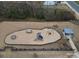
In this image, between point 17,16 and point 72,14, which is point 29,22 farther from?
point 72,14

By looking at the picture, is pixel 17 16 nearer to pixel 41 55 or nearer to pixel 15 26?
pixel 15 26

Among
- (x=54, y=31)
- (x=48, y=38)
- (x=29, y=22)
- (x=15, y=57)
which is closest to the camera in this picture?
(x=15, y=57)

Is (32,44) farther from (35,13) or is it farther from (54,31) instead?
(35,13)

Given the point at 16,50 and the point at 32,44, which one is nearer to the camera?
the point at 16,50

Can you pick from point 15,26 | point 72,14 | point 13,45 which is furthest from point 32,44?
point 72,14

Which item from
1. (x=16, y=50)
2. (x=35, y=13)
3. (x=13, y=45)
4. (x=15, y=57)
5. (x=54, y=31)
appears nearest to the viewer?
(x=15, y=57)

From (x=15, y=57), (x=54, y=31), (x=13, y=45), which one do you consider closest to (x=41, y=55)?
(x=15, y=57)

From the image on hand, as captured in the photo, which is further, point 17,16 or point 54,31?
point 17,16

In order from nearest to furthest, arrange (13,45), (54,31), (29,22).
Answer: (13,45) < (54,31) < (29,22)

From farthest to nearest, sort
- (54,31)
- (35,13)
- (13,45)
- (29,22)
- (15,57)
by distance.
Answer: (35,13), (29,22), (54,31), (13,45), (15,57)
